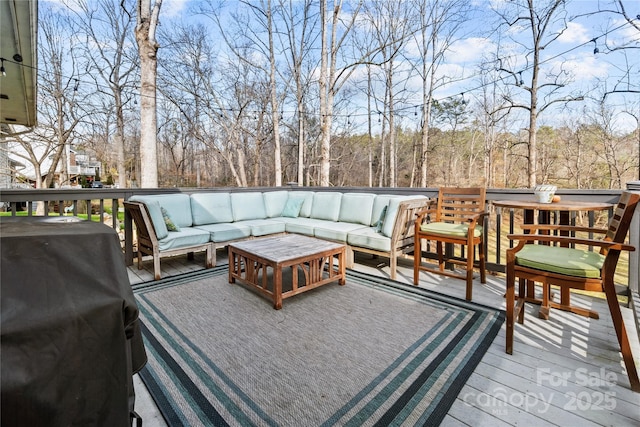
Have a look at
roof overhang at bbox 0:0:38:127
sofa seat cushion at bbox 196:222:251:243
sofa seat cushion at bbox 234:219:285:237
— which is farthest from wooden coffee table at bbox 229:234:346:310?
roof overhang at bbox 0:0:38:127

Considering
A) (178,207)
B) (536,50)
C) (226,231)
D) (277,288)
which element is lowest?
(277,288)

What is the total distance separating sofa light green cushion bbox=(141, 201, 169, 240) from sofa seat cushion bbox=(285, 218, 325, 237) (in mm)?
1706

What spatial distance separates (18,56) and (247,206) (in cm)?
349

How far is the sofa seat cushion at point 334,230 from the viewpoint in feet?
13.1

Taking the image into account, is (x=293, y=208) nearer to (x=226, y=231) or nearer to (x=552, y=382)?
(x=226, y=231)

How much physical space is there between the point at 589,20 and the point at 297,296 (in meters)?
9.19

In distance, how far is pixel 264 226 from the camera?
4512 mm

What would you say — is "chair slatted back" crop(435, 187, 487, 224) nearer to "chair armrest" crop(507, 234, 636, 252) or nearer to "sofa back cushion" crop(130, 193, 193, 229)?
"chair armrest" crop(507, 234, 636, 252)

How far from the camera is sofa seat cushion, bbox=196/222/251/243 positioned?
4020 mm

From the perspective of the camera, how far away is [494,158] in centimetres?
1652

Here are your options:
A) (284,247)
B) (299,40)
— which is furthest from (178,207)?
(299,40)

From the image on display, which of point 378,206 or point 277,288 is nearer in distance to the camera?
point 277,288

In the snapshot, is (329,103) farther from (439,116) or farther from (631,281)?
(439,116)

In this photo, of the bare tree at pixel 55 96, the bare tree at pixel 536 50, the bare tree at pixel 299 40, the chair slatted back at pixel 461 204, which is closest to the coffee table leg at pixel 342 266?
the chair slatted back at pixel 461 204
